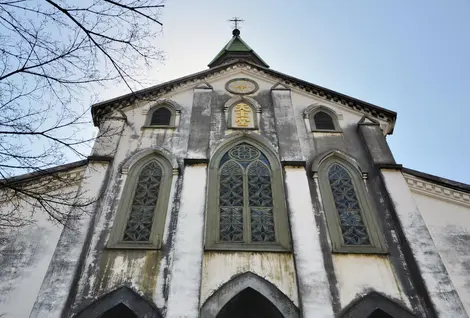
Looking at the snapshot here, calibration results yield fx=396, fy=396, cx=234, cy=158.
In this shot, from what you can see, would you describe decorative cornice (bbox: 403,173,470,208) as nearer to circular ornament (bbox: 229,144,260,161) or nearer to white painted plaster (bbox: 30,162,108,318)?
circular ornament (bbox: 229,144,260,161)

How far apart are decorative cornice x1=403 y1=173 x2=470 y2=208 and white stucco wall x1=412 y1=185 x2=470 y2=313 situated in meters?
0.08

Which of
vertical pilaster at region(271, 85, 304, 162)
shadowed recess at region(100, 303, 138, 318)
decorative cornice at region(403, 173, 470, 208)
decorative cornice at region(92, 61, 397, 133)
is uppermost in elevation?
decorative cornice at region(92, 61, 397, 133)

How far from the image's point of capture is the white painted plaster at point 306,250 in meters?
7.54

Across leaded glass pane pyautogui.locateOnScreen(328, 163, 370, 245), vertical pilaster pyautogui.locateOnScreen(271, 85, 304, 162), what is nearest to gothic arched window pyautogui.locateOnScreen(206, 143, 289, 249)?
vertical pilaster pyautogui.locateOnScreen(271, 85, 304, 162)

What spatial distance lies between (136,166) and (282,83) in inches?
232

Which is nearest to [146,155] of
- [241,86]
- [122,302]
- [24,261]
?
[24,261]

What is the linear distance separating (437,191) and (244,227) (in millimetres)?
5345

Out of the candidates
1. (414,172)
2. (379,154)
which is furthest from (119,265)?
(414,172)

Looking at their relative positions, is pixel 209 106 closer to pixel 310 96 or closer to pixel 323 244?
pixel 310 96

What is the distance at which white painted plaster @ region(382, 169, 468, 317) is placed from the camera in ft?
25.4

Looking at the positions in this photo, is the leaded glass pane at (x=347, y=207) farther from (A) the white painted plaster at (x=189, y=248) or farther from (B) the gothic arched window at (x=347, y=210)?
(A) the white painted plaster at (x=189, y=248)

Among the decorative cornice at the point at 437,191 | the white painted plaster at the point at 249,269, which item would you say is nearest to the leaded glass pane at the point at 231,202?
the white painted plaster at the point at 249,269

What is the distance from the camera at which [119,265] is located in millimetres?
8336

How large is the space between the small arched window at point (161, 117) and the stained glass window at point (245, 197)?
2.38 m
